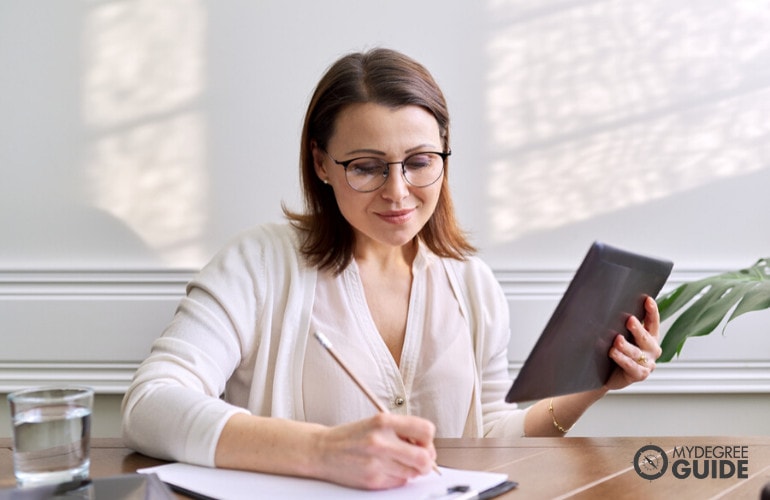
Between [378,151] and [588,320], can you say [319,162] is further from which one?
[588,320]

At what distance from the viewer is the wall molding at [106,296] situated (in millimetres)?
2023

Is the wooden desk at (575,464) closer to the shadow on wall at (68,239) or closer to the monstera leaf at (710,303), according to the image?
the monstera leaf at (710,303)

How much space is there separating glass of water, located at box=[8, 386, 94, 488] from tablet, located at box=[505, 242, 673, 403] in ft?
1.81

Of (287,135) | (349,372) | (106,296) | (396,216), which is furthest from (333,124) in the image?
(106,296)

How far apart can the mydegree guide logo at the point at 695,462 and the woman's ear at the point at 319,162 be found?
0.78m

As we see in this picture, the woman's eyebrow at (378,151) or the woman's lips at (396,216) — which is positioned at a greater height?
the woman's eyebrow at (378,151)

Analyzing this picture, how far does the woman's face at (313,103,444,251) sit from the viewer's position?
4.83ft

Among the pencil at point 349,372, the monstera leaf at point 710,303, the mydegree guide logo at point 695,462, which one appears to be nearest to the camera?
the pencil at point 349,372

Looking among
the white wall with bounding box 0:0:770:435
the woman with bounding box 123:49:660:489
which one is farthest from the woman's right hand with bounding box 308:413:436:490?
the white wall with bounding box 0:0:770:435

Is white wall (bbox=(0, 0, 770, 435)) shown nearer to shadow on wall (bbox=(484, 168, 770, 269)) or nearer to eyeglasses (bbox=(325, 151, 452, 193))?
shadow on wall (bbox=(484, 168, 770, 269))

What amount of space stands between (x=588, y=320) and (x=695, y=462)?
0.77ft

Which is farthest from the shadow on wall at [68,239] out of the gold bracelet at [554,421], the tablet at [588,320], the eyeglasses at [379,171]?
the tablet at [588,320]

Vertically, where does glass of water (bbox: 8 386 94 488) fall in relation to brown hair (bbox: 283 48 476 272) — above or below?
below

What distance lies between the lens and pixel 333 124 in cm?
155
